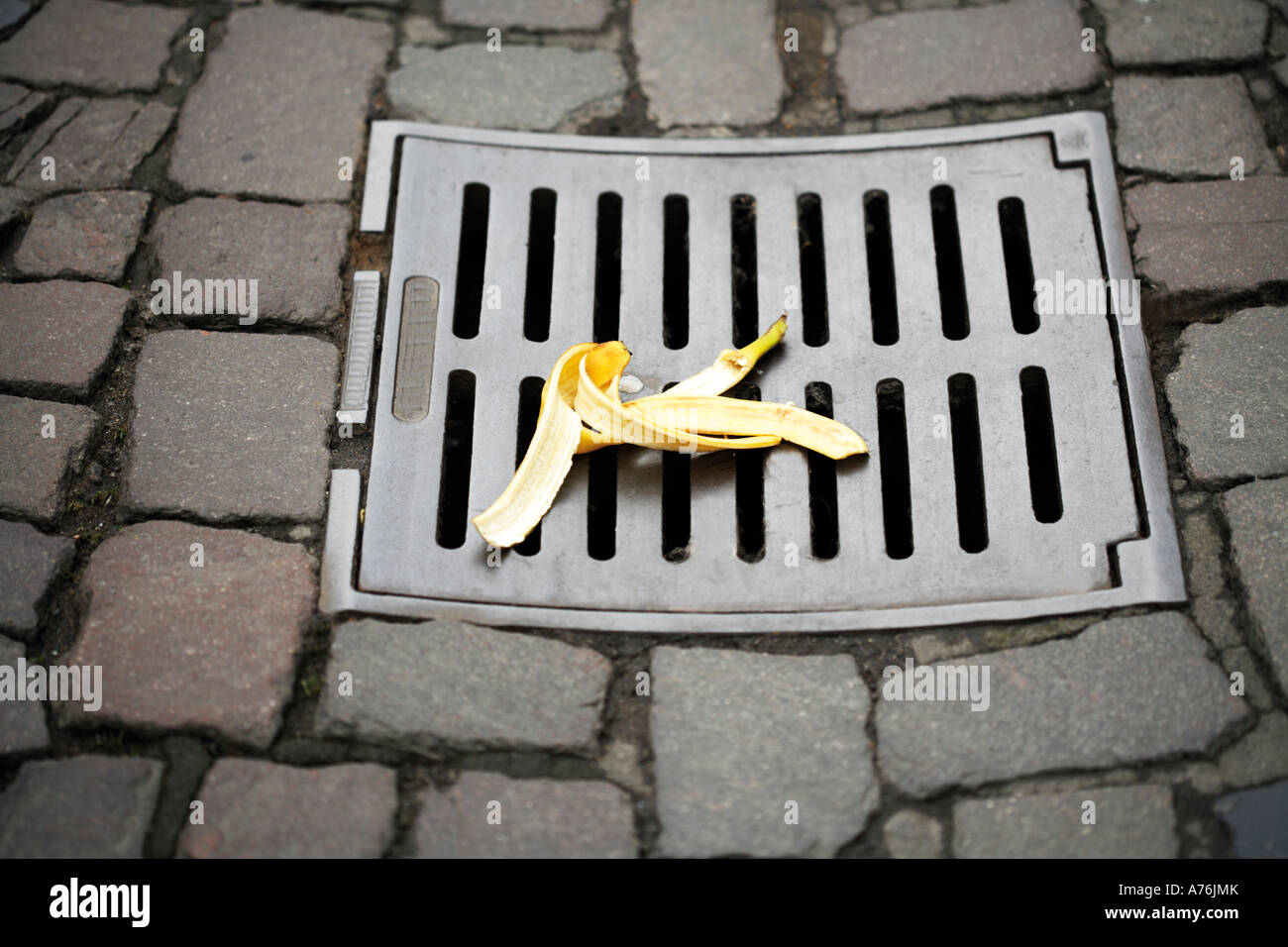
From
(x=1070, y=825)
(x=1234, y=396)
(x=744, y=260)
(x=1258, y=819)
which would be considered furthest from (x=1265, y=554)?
(x=744, y=260)

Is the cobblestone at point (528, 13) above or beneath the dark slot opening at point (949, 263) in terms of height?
above

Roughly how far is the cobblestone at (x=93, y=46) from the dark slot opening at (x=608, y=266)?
106 cm

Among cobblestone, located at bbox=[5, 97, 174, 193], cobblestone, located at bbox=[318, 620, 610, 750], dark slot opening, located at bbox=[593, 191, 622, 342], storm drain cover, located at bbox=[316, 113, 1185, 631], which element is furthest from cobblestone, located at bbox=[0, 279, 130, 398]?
dark slot opening, located at bbox=[593, 191, 622, 342]

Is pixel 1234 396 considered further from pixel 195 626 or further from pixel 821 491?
pixel 195 626

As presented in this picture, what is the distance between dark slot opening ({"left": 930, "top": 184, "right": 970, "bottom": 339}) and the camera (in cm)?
211

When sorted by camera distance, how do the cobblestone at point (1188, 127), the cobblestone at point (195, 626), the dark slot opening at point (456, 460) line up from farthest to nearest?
1. the cobblestone at point (1188, 127)
2. the dark slot opening at point (456, 460)
3. the cobblestone at point (195, 626)

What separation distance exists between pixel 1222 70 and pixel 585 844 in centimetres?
212

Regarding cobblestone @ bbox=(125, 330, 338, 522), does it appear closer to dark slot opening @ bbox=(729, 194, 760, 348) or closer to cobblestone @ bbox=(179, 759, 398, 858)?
cobblestone @ bbox=(179, 759, 398, 858)

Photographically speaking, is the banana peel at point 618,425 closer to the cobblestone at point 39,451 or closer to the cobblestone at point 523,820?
the cobblestone at point 523,820

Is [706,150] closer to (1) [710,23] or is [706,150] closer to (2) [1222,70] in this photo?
(1) [710,23]

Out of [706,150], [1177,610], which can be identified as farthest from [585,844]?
[706,150]

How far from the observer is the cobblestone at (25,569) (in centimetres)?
177

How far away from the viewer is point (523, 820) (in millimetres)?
1622

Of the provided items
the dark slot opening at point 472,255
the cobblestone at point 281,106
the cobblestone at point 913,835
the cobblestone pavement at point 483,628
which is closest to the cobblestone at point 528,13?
the cobblestone pavement at point 483,628
